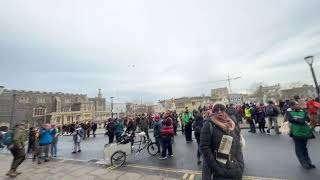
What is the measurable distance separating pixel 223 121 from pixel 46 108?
244 ft

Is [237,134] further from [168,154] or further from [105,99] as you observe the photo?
[105,99]

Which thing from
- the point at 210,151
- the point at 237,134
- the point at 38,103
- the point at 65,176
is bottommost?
the point at 65,176

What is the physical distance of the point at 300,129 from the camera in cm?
652

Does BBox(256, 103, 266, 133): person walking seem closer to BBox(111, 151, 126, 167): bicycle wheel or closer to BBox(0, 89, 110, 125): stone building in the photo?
BBox(111, 151, 126, 167): bicycle wheel

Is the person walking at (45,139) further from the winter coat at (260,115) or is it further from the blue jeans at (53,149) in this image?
the winter coat at (260,115)

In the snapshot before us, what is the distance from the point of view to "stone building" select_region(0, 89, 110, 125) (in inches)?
2318

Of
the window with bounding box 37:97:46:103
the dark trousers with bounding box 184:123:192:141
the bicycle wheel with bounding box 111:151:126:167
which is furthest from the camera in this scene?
the window with bounding box 37:97:46:103

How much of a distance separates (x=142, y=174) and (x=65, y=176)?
2910 millimetres

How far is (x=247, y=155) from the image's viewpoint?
8688 millimetres

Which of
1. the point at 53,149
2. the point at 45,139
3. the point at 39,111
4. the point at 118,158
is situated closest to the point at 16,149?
the point at 45,139

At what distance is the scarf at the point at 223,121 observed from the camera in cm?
313

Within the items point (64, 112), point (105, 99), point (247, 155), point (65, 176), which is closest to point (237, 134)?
point (247, 155)

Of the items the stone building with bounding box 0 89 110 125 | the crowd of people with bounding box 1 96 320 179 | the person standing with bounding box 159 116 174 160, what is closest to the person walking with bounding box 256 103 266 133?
the crowd of people with bounding box 1 96 320 179

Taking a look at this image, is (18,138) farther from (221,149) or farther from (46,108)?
(46,108)
